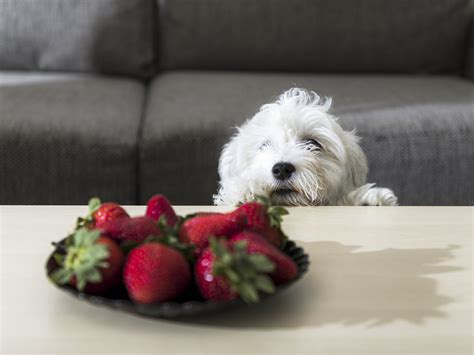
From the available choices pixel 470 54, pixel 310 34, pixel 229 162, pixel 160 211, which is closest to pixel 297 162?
pixel 229 162

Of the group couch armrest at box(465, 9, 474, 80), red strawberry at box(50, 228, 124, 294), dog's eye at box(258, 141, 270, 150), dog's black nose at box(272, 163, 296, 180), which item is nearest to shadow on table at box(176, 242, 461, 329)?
red strawberry at box(50, 228, 124, 294)

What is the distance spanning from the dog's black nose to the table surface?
0.29m

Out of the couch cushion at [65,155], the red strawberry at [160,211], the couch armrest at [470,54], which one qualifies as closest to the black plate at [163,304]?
the red strawberry at [160,211]

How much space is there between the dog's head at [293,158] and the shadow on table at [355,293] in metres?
0.38

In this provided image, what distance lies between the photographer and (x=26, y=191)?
7.00 feet

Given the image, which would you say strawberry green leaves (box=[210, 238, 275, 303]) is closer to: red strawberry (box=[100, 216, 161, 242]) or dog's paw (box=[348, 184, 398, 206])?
red strawberry (box=[100, 216, 161, 242])

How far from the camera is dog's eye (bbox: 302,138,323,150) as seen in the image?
65.7 inches

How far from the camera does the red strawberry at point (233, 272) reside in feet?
2.75

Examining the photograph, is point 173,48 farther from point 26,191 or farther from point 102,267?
point 102,267

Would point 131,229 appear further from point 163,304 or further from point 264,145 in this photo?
point 264,145

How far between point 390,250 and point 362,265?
0.09 meters

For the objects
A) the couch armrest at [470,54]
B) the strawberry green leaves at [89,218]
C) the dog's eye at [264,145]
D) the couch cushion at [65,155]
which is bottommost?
the couch cushion at [65,155]

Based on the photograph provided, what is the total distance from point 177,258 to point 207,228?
0.10m

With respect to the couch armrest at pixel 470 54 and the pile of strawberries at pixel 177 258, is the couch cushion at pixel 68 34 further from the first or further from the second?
the pile of strawberries at pixel 177 258
